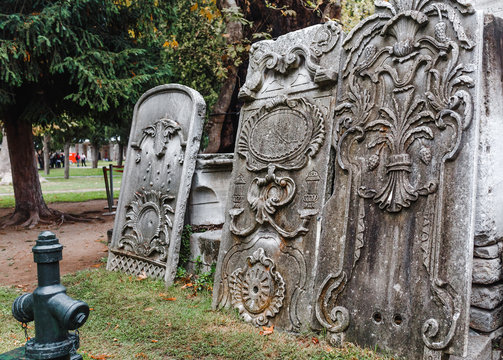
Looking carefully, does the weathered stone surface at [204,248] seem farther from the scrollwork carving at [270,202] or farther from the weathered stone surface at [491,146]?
the weathered stone surface at [491,146]

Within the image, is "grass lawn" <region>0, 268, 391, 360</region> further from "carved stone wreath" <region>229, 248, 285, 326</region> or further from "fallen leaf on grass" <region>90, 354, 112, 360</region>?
"carved stone wreath" <region>229, 248, 285, 326</region>

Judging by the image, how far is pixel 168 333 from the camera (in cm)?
339

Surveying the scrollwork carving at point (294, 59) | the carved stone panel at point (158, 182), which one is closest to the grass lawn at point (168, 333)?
the carved stone panel at point (158, 182)

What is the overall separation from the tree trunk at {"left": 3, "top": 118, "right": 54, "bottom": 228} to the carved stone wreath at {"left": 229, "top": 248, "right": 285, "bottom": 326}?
700cm

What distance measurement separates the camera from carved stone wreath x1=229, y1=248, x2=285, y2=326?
3.46m

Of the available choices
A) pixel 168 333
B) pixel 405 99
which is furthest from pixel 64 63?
pixel 405 99

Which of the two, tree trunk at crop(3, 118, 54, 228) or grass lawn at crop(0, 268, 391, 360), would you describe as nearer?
grass lawn at crop(0, 268, 391, 360)

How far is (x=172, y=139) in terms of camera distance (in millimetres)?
5137

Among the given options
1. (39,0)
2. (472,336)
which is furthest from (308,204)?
(39,0)

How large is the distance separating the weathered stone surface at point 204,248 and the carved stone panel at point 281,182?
750 mm

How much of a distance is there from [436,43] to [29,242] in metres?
7.33

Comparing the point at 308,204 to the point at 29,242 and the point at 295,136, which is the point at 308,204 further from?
the point at 29,242

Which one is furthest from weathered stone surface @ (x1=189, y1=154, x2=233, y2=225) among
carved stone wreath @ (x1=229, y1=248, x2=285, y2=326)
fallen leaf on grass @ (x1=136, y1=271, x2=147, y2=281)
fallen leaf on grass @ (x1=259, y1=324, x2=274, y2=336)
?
fallen leaf on grass @ (x1=259, y1=324, x2=274, y2=336)

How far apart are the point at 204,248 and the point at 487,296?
2.96 m
